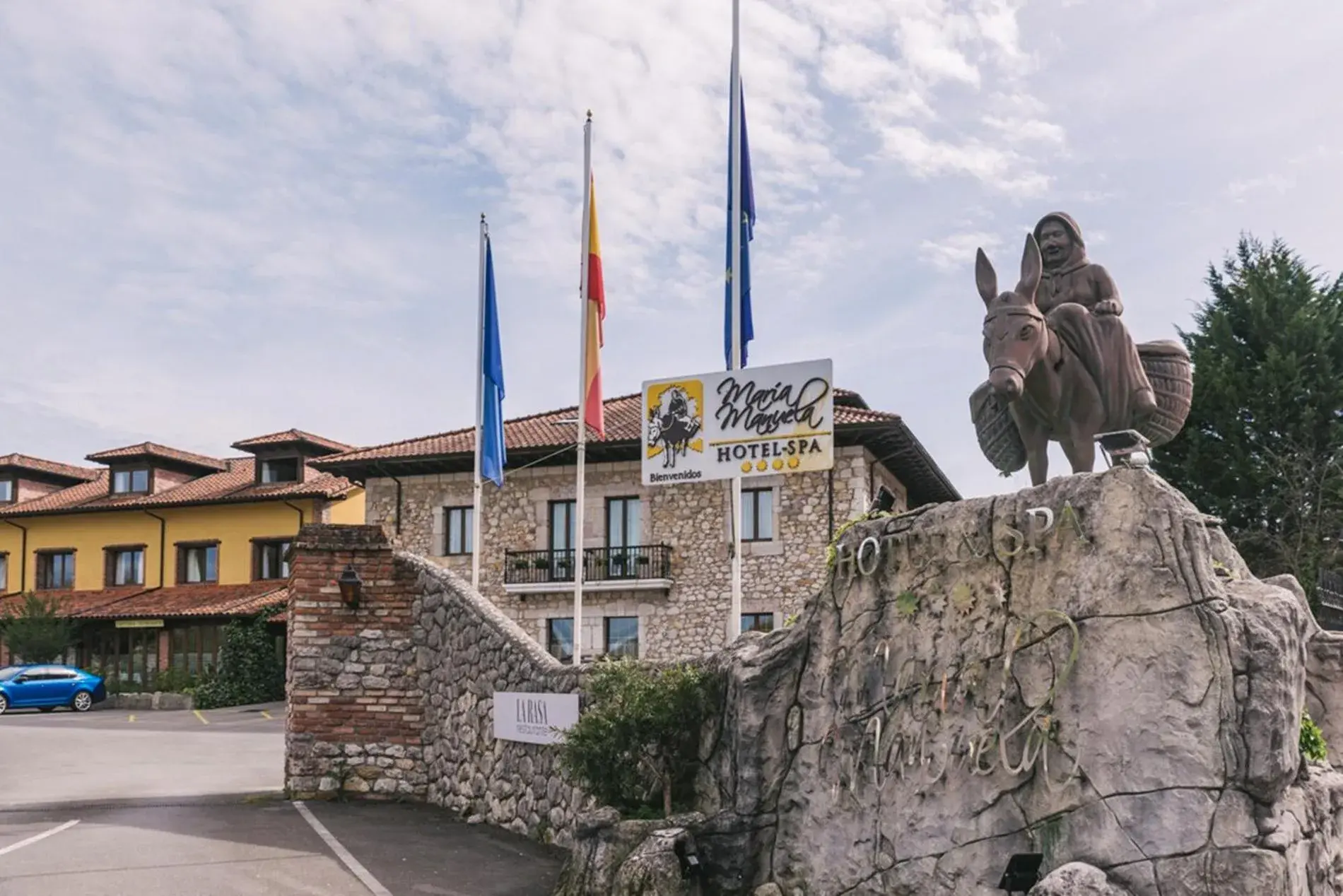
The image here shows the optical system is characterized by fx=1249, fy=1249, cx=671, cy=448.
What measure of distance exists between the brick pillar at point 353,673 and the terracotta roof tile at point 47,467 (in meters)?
37.5

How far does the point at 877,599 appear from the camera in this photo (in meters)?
8.45

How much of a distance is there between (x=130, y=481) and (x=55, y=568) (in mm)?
3984

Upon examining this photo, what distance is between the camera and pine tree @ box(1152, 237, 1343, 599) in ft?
76.8

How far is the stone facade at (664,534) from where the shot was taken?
1111 inches

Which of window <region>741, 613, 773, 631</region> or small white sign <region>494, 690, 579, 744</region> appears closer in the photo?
small white sign <region>494, 690, 579, 744</region>

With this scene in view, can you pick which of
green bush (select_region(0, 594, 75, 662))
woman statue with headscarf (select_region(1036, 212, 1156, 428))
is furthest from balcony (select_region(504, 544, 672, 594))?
woman statue with headscarf (select_region(1036, 212, 1156, 428))

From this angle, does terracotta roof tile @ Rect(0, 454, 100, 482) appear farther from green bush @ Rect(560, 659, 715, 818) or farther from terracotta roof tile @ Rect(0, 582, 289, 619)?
green bush @ Rect(560, 659, 715, 818)

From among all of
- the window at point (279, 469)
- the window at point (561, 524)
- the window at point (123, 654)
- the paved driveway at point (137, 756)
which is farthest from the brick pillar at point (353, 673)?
the window at point (279, 469)

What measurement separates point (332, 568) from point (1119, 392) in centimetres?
1025

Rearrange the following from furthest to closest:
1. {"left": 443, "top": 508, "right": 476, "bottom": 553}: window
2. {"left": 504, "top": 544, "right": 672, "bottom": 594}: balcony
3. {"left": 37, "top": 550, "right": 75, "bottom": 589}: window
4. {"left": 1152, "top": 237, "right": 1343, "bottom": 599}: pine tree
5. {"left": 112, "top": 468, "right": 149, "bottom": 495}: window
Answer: {"left": 112, "top": 468, "right": 149, "bottom": 495}: window
{"left": 37, "top": 550, "right": 75, "bottom": 589}: window
{"left": 443, "top": 508, "right": 476, "bottom": 553}: window
{"left": 504, "top": 544, "right": 672, "bottom": 594}: balcony
{"left": 1152, "top": 237, "right": 1343, "bottom": 599}: pine tree

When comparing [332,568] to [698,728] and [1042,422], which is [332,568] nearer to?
[698,728]

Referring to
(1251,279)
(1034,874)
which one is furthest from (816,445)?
(1251,279)

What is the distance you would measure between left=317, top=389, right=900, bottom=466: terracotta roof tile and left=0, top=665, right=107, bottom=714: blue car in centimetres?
1059

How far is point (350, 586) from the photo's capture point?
15.1m
